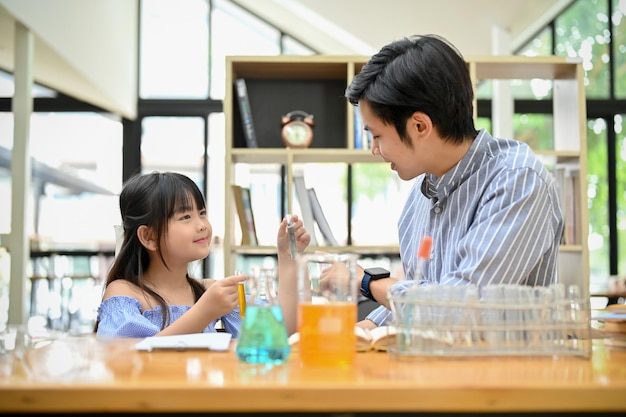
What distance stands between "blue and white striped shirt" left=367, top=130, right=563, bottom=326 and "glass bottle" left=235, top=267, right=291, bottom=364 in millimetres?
429

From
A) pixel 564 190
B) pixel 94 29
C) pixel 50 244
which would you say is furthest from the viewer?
pixel 50 244

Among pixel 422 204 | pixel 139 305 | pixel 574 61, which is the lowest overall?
pixel 139 305

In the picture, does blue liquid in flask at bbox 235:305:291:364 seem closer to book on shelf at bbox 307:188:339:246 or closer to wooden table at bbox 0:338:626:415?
wooden table at bbox 0:338:626:415

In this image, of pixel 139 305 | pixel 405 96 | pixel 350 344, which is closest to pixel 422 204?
pixel 405 96

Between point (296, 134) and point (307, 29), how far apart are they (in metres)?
3.28

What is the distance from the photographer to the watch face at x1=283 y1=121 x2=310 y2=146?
3477 millimetres

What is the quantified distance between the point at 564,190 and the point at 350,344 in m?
2.77

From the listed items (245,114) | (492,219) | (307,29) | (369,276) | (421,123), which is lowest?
(369,276)

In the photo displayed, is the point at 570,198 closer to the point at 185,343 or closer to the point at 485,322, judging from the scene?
the point at 485,322

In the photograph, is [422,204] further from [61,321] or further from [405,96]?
[61,321]

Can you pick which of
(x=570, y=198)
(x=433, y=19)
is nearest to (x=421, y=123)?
(x=570, y=198)

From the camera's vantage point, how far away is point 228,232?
3.35 meters

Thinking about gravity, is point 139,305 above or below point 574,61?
below

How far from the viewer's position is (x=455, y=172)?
5.57ft
